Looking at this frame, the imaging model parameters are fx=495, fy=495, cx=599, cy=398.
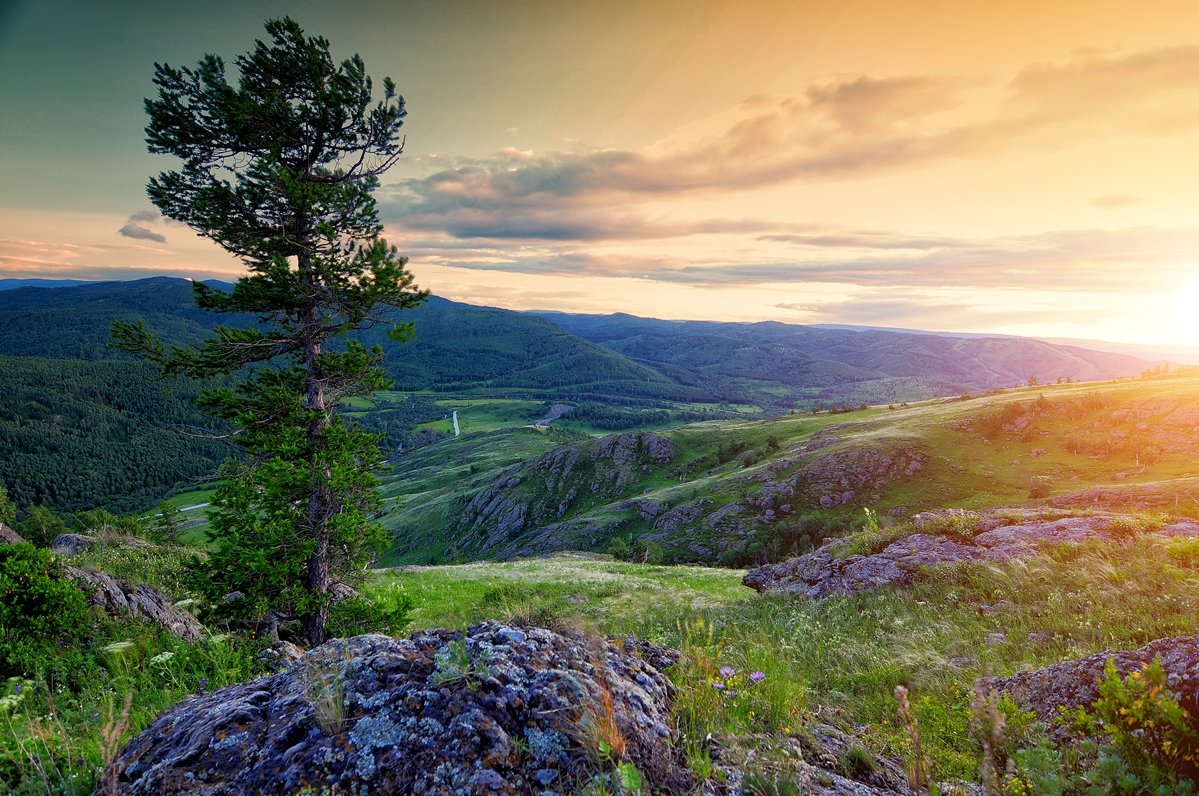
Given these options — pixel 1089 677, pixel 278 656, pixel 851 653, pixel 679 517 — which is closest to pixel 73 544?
pixel 278 656

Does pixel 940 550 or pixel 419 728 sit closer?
pixel 419 728

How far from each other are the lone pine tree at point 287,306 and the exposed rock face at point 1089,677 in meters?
14.1

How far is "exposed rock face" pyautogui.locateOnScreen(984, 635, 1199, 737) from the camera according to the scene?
426 cm

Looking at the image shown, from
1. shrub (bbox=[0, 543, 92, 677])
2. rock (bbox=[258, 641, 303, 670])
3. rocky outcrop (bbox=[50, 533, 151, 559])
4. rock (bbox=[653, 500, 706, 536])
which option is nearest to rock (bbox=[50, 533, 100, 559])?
rocky outcrop (bbox=[50, 533, 151, 559])

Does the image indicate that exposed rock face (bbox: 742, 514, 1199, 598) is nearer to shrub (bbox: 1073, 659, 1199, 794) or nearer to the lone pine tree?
shrub (bbox: 1073, 659, 1199, 794)

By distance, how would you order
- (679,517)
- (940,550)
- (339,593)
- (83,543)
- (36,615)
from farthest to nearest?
1. (679,517)
2. (83,543)
3. (339,593)
4. (940,550)
5. (36,615)

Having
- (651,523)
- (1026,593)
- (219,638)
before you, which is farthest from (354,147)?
(651,523)

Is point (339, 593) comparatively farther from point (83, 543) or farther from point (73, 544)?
point (73, 544)

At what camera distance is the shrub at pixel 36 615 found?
8.91 metres

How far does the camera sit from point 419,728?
434 cm

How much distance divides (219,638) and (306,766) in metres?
8.62

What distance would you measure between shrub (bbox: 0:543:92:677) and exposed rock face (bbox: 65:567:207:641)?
0.76 metres

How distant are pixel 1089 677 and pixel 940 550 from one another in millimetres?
9630

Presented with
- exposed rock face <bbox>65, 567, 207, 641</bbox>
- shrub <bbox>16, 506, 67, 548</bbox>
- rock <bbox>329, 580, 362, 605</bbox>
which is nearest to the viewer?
exposed rock face <bbox>65, 567, 207, 641</bbox>
